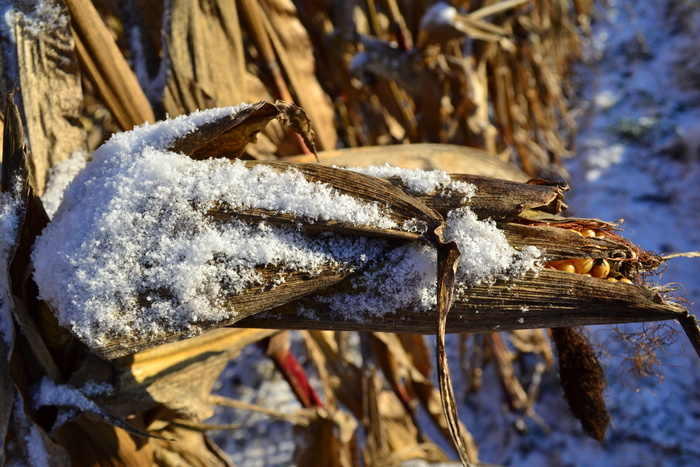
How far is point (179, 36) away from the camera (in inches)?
34.3

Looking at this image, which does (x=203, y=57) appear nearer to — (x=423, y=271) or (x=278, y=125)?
(x=278, y=125)

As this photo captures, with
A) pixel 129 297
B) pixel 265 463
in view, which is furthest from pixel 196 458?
pixel 265 463

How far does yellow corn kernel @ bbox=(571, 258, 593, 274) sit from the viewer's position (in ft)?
1.77

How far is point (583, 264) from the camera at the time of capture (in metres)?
0.54

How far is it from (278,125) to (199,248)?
2.25 ft

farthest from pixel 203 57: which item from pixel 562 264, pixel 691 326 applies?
pixel 691 326

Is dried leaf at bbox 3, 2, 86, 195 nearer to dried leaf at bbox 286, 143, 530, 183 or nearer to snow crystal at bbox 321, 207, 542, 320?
dried leaf at bbox 286, 143, 530, 183

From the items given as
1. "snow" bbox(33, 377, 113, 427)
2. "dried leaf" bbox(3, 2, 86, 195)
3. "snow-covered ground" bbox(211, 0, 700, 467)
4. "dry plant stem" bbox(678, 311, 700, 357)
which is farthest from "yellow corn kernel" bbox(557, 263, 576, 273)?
"dried leaf" bbox(3, 2, 86, 195)

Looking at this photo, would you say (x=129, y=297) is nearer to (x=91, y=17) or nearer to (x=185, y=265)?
(x=185, y=265)

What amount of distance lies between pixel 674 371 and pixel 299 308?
5.82ft

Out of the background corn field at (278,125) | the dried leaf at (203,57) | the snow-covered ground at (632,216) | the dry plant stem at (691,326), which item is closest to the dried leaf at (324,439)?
the background corn field at (278,125)

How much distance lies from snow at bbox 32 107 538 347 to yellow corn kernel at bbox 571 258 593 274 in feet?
0.23

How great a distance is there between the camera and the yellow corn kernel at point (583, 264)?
540mm

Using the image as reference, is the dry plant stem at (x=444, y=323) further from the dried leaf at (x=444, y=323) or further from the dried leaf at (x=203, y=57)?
the dried leaf at (x=203, y=57)
